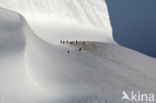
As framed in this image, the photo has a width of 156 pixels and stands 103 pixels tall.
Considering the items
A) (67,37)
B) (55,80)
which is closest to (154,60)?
(67,37)

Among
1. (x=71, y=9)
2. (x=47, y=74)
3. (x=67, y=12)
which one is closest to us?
(x=47, y=74)

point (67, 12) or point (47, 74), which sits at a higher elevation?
point (67, 12)

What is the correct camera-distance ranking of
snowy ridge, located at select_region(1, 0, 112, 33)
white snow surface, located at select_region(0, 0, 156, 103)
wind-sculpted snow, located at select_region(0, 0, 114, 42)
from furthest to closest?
snowy ridge, located at select_region(1, 0, 112, 33)
wind-sculpted snow, located at select_region(0, 0, 114, 42)
white snow surface, located at select_region(0, 0, 156, 103)

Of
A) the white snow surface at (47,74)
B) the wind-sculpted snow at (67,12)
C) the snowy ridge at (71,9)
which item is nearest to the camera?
the white snow surface at (47,74)

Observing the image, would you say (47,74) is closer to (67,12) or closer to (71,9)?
(67,12)

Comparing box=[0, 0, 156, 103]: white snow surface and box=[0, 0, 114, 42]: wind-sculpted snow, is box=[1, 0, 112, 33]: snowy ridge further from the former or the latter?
box=[0, 0, 156, 103]: white snow surface

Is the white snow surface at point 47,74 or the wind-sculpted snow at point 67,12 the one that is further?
the wind-sculpted snow at point 67,12

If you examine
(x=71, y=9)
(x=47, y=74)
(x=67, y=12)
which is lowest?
(x=47, y=74)

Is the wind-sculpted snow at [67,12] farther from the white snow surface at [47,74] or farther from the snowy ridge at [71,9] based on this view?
the white snow surface at [47,74]

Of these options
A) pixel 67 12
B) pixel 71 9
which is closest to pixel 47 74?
pixel 67 12

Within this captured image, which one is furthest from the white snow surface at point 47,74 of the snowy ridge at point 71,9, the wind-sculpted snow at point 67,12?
the snowy ridge at point 71,9

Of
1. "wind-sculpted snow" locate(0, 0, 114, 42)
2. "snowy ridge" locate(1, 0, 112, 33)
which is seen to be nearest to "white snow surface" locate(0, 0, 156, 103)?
"wind-sculpted snow" locate(0, 0, 114, 42)

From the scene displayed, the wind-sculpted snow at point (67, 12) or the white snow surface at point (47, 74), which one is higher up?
the wind-sculpted snow at point (67, 12)

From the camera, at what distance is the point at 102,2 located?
57219mm
